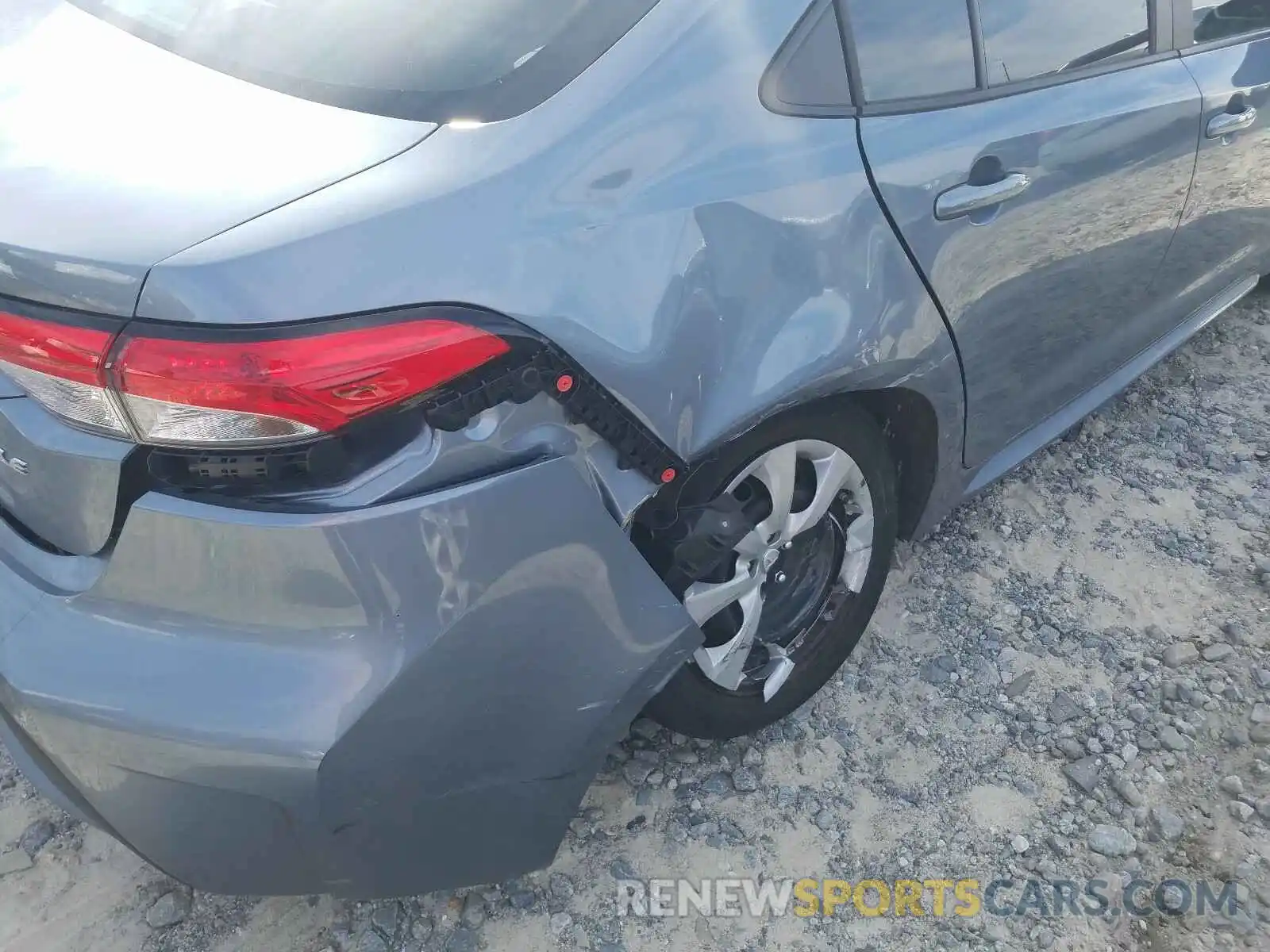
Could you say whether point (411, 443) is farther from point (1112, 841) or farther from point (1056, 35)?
point (1056, 35)

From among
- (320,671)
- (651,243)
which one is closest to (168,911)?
(320,671)

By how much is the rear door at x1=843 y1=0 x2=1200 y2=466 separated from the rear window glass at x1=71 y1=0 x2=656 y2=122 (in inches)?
22.6

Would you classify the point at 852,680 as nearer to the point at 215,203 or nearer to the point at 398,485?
the point at 398,485

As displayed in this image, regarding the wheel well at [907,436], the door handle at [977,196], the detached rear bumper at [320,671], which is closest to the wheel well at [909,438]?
the wheel well at [907,436]

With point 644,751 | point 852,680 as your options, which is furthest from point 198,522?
point 852,680

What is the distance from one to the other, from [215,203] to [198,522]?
0.41m

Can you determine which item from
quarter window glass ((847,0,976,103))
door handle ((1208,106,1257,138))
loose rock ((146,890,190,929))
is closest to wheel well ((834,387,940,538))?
quarter window glass ((847,0,976,103))

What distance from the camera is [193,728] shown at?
1.37m

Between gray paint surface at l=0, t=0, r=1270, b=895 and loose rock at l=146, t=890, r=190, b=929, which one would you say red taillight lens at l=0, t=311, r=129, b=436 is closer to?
gray paint surface at l=0, t=0, r=1270, b=895

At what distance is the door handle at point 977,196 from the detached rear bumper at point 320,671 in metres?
0.91

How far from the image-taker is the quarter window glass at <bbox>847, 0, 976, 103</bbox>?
1858 mm

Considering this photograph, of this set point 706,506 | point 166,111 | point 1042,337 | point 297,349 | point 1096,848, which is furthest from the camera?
point 1042,337

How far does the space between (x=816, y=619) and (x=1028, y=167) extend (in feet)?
3.39

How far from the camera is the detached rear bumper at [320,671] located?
136cm
